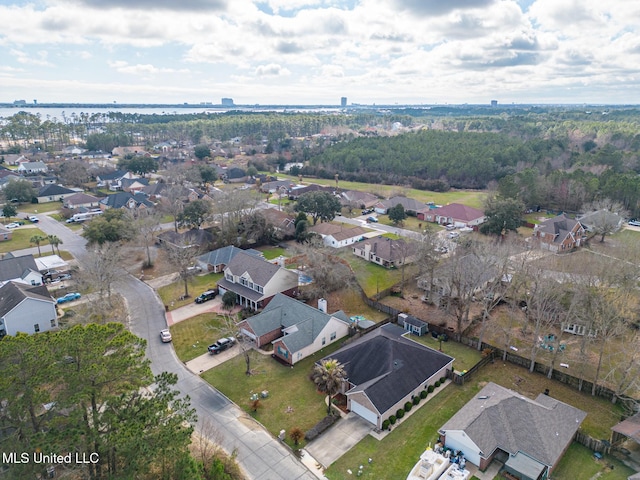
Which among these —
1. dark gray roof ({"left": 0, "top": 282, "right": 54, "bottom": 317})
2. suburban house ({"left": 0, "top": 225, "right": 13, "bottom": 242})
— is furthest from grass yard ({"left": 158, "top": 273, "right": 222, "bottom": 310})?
suburban house ({"left": 0, "top": 225, "right": 13, "bottom": 242})

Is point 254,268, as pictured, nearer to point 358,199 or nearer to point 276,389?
point 276,389

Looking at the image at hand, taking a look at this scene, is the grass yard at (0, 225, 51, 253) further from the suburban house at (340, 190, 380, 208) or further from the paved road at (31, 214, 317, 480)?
the suburban house at (340, 190, 380, 208)

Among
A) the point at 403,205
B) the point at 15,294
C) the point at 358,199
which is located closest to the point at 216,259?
the point at 15,294

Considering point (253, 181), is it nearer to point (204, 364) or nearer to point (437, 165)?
point (437, 165)

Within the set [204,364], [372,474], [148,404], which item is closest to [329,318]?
[204,364]

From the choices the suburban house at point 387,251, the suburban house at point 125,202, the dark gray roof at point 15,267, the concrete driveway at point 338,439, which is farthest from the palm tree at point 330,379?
the suburban house at point 125,202

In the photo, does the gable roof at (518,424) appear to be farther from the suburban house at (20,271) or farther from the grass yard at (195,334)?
the suburban house at (20,271)
